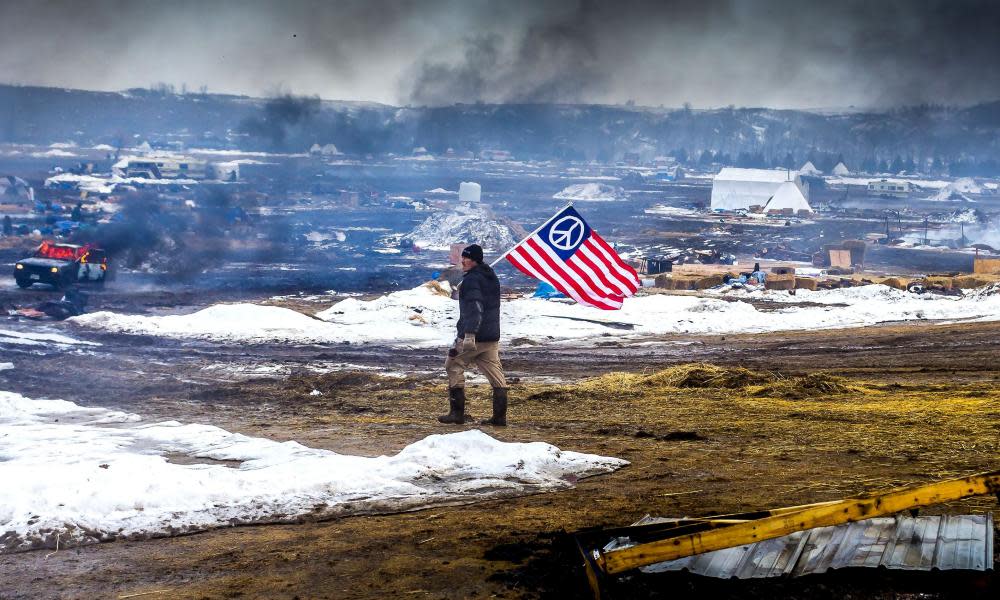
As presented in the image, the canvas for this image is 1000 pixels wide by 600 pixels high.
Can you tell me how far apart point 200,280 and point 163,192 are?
1593 inches

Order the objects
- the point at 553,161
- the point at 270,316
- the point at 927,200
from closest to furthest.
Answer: the point at 270,316
the point at 927,200
the point at 553,161

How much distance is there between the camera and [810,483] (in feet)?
27.0

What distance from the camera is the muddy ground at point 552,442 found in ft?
20.3

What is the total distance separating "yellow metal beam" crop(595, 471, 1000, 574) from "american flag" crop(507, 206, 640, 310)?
7878mm

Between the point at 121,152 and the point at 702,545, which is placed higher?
the point at 121,152

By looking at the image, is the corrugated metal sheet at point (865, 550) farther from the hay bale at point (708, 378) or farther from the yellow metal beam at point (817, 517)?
the hay bale at point (708, 378)

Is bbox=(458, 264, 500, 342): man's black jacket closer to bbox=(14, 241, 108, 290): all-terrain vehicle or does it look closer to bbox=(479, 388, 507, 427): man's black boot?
bbox=(479, 388, 507, 427): man's black boot

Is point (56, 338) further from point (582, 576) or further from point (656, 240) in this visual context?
point (656, 240)

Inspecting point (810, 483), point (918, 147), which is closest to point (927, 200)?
point (918, 147)

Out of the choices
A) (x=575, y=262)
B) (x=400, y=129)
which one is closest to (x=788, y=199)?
(x=575, y=262)

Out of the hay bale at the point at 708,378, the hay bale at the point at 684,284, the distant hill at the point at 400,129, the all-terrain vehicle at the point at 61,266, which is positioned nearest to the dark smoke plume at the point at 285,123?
the distant hill at the point at 400,129

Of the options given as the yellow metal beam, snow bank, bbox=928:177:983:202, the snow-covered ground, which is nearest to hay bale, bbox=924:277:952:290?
the snow-covered ground

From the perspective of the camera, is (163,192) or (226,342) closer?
(226,342)

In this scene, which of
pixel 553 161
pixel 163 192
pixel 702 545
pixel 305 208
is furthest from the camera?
pixel 553 161
